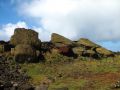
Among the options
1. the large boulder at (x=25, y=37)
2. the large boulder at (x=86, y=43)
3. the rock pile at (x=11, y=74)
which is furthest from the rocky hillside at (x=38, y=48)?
the rock pile at (x=11, y=74)

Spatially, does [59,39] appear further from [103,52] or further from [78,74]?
[78,74]

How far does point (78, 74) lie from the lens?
45469 millimetres

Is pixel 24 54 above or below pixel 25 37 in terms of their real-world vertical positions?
below

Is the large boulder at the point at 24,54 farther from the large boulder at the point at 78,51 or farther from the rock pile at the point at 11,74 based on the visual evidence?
the large boulder at the point at 78,51

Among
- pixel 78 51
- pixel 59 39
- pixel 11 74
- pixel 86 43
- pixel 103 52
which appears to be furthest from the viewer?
pixel 86 43

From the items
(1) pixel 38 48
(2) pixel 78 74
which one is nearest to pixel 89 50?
(1) pixel 38 48

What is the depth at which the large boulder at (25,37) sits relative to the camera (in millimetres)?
55000

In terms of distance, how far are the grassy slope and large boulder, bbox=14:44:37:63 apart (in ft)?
6.22

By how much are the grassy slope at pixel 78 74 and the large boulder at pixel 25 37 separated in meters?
5.49

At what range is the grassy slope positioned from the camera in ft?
127

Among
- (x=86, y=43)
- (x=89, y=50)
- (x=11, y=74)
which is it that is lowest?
(x=11, y=74)

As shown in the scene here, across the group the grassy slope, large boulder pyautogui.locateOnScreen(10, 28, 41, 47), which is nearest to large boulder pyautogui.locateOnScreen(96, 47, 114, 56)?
the grassy slope

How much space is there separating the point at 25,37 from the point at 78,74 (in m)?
13.2

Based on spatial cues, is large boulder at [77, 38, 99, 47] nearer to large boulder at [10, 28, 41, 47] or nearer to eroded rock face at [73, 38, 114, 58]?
eroded rock face at [73, 38, 114, 58]
